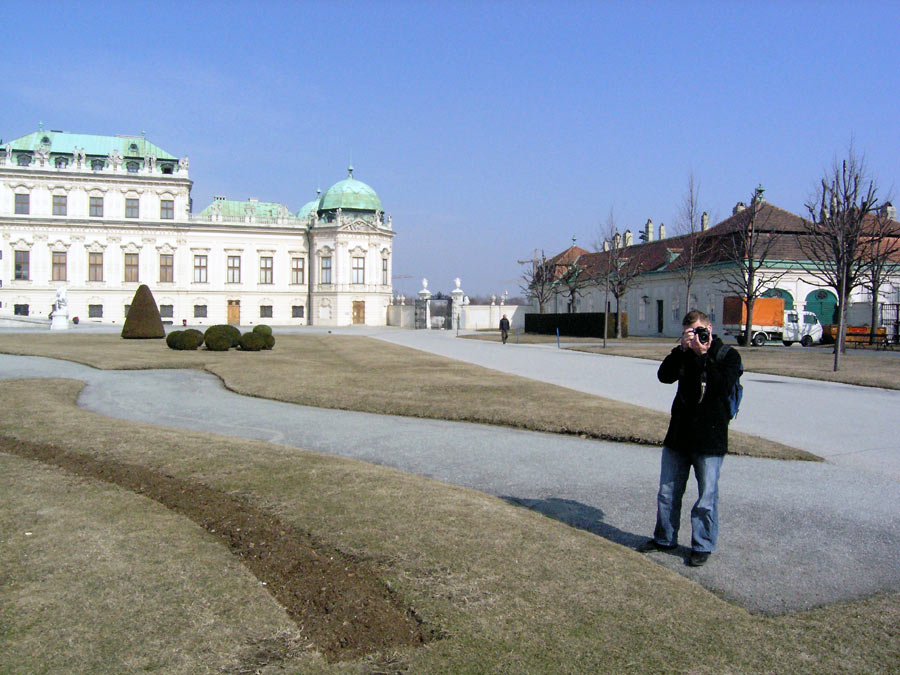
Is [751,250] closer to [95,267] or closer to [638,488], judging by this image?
[638,488]

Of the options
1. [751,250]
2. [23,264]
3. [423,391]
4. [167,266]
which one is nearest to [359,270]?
[167,266]

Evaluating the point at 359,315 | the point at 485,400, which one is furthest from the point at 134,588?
the point at 359,315

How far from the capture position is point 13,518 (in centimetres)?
543

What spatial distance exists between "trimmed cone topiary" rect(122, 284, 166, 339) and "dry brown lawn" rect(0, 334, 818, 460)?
28.2 feet

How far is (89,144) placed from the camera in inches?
2584

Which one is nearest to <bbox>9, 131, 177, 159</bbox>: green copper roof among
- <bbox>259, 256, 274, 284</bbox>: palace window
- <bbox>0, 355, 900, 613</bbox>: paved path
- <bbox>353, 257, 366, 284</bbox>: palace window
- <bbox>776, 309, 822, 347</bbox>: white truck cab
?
<bbox>259, 256, 274, 284</bbox>: palace window

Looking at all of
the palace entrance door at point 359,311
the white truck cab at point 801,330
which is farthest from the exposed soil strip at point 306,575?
the palace entrance door at point 359,311

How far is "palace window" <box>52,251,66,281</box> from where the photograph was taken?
210 feet

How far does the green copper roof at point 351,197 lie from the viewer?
7181cm

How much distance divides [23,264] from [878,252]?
66782 millimetres

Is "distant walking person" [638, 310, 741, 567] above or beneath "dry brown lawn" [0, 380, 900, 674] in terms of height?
above

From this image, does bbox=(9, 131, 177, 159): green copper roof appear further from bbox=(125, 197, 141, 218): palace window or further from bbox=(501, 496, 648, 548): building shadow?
bbox=(501, 496, 648, 548): building shadow

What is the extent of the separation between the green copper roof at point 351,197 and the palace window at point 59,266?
2470cm

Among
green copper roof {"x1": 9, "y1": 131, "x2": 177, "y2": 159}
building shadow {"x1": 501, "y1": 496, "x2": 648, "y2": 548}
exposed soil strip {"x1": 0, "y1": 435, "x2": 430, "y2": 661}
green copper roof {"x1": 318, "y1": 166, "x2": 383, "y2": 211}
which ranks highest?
green copper roof {"x1": 9, "y1": 131, "x2": 177, "y2": 159}
